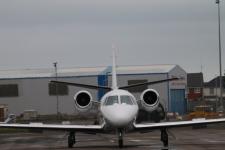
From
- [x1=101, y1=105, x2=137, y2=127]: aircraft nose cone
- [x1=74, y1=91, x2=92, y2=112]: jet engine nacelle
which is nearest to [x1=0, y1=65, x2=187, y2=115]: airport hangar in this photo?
[x1=74, y1=91, x2=92, y2=112]: jet engine nacelle

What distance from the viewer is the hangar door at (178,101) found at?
3472 inches

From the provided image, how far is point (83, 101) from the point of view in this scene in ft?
95.5

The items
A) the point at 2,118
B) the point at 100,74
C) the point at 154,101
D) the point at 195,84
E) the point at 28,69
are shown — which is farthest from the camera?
the point at 195,84

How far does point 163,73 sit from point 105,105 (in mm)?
60093

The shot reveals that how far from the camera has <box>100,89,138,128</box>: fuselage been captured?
25.2 m

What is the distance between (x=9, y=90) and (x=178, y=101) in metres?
23.2

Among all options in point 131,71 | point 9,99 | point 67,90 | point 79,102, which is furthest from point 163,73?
point 79,102

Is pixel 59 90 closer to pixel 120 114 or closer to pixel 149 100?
pixel 149 100

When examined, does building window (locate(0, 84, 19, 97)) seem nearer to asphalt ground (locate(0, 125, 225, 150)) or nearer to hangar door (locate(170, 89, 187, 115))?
hangar door (locate(170, 89, 187, 115))

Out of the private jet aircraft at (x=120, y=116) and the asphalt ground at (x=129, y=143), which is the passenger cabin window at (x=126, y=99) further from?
the asphalt ground at (x=129, y=143)

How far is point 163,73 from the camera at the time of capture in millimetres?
86250

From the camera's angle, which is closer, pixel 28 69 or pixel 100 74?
pixel 100 74

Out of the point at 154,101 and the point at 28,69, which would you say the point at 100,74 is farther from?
the point at 154,101

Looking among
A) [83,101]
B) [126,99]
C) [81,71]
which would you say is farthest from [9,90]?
[126,99]
